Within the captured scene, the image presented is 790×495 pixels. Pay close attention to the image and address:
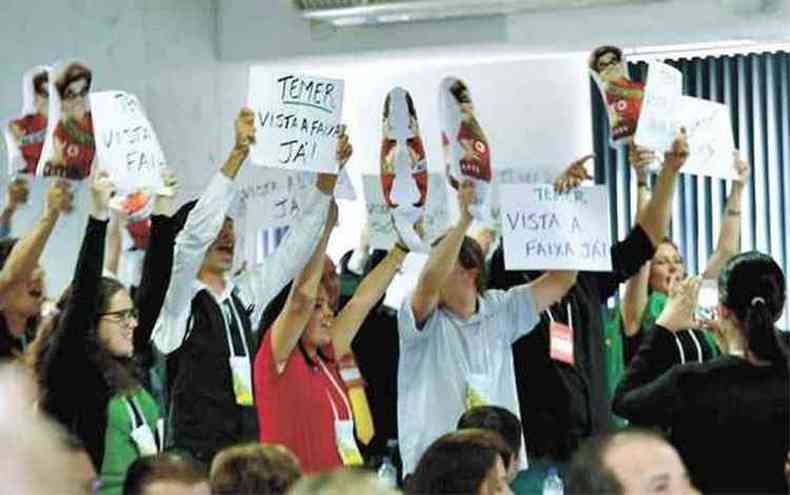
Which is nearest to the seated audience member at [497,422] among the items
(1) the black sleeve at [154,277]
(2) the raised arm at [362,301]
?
(2) the raised arm at [362,301]

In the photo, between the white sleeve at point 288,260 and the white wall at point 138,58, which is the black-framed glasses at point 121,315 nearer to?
the white sleeve at point 288,260

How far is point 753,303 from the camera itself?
10.6 ft

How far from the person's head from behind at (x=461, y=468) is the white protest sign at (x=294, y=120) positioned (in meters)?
1.35

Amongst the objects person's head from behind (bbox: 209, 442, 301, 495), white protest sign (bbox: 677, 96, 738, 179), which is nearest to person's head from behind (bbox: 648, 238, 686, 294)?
white protest sign (bbox: 677, 96, 738, 179)

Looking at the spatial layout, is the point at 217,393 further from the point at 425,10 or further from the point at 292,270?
the point at 425,10

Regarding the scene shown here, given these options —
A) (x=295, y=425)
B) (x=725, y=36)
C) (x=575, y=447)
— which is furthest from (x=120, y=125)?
(x=725, y=36)

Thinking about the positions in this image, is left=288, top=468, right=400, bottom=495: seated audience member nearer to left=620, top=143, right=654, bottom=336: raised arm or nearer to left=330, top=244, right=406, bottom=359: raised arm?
left=330, top=244, right=406, bottom=359: raised arm

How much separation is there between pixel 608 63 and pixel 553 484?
3.70 feet

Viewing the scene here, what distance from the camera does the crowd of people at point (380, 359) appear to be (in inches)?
123

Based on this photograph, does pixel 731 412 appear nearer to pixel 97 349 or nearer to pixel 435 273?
pixel 435 273

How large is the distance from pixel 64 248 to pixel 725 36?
2513 millimetres

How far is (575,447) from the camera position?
429cm

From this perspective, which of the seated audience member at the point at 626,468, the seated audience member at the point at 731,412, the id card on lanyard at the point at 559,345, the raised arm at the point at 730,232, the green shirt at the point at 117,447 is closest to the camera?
the seated audience member at the point at 626,468

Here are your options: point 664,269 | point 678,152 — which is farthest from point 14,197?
point 664,269
